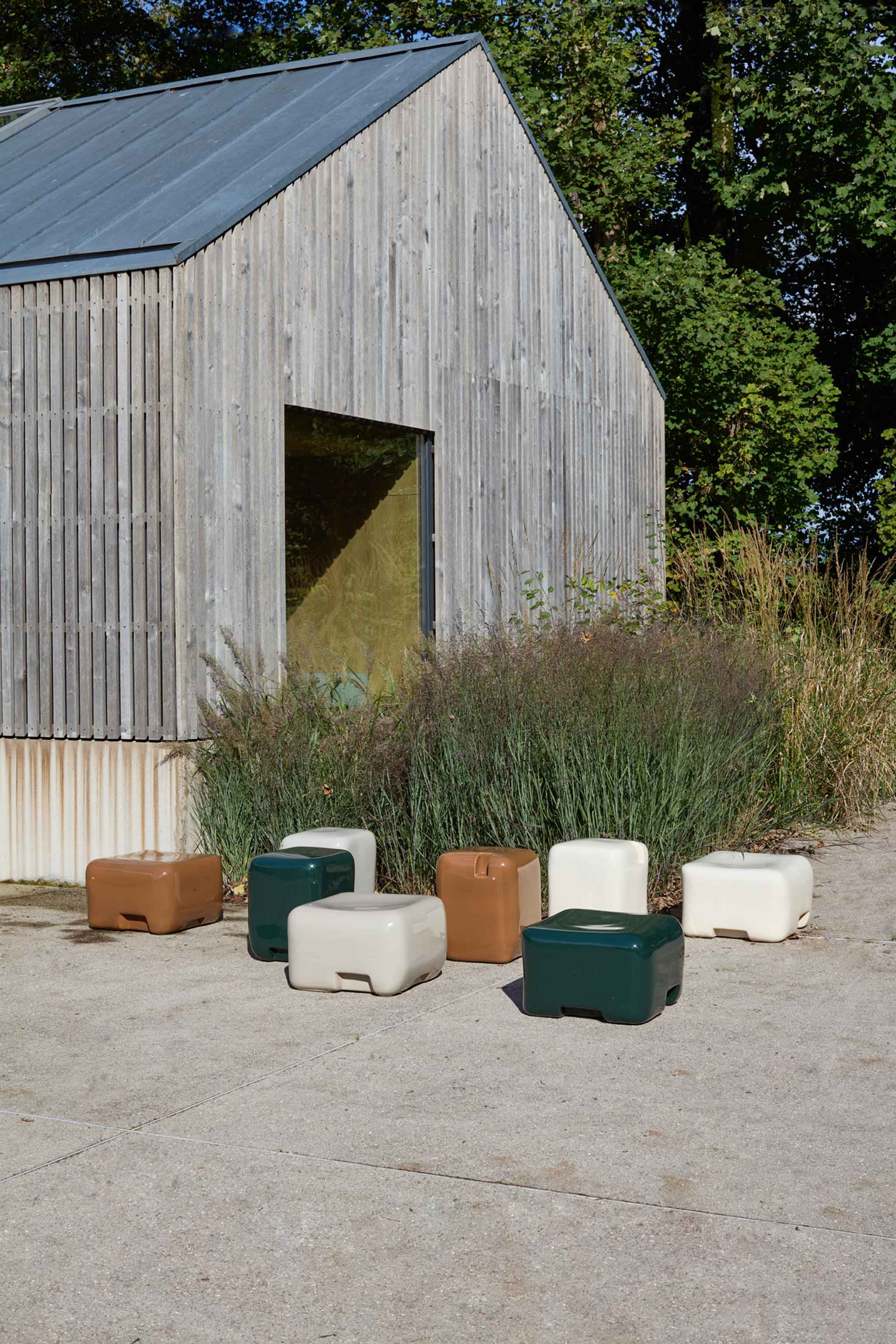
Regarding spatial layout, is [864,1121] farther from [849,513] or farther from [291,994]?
[849,513]

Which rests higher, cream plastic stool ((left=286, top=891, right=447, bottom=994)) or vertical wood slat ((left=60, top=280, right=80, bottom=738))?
vertical wood slat ((left=60, top=280, right=80, bottom=738))

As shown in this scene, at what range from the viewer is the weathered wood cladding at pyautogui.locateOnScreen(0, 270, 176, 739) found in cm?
821

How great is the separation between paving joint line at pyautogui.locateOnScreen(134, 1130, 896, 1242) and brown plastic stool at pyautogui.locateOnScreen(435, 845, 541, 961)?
230 centimetres

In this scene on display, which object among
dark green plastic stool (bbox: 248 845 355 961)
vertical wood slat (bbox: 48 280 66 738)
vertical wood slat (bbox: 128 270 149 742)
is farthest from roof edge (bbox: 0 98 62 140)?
dark green plastic stool (bbox: 248 845 355 961)

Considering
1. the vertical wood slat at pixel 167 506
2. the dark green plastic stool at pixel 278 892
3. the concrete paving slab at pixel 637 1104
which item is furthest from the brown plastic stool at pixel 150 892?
the concrete paving slab at pixel 637 1104

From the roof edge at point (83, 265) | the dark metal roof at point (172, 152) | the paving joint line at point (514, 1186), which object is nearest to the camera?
the paving joint line at point (514, 1186)

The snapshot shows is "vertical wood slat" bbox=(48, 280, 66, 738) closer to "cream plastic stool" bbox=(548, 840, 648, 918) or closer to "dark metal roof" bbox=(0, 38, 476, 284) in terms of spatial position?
A: "dark metal roof" bbox=(0, 38, 476, 284)

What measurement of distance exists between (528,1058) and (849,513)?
19.5m

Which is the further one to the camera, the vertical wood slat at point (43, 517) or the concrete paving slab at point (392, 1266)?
the vertical wood slat at point (43, 517)

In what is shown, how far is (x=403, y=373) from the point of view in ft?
34.4

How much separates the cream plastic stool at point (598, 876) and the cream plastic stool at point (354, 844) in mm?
986

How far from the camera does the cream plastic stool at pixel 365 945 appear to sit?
5.73m

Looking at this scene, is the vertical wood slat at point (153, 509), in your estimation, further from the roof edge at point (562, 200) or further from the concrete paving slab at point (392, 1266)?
the roof edge at point (562, 200)

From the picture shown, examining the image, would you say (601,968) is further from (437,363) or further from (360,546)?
(437,363)
